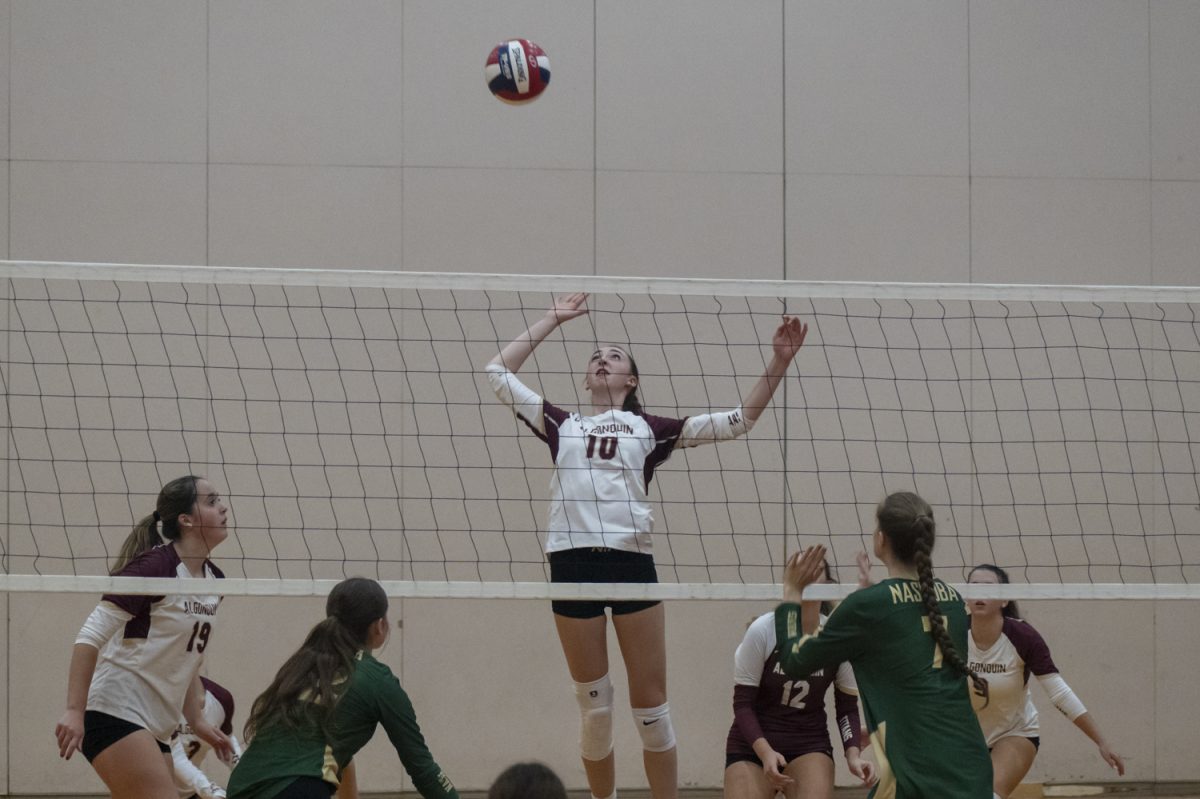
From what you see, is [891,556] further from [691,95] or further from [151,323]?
[151,323]

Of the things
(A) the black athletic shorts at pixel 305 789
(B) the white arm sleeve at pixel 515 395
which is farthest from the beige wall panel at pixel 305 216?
(A) the black athletic shorts at pixel 305 789

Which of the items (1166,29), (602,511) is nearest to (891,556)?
(602,511)

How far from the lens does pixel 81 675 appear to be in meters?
4.56

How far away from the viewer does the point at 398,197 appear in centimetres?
780

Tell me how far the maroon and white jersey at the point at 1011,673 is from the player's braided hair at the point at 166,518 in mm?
3595

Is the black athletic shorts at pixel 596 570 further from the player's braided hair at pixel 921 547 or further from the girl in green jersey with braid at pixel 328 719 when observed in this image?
the player's braided hair at pixel 921 547

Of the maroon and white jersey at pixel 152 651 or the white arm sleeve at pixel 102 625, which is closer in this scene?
the white arm sleeve at pixel 102 625

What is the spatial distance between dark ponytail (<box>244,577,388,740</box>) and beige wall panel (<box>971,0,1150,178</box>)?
220 inches

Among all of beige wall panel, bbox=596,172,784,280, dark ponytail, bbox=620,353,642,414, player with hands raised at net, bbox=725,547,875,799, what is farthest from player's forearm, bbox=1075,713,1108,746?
beige wall panel, bbox=596,172,784,280

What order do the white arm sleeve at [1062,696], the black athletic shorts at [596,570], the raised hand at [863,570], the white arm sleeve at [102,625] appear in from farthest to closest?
the white arm sleeve at [1062,696] < the black athletic shorts at [596,570] < the white arm sleeve at [102,625] < the raised hand at [863,570]

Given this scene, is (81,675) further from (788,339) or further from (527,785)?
(788,339)

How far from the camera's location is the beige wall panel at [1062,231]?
316 inches

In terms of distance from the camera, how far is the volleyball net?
7.57 m

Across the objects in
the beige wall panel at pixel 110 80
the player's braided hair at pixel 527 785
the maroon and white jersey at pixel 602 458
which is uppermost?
the beige wall panel at pixel 110 80
